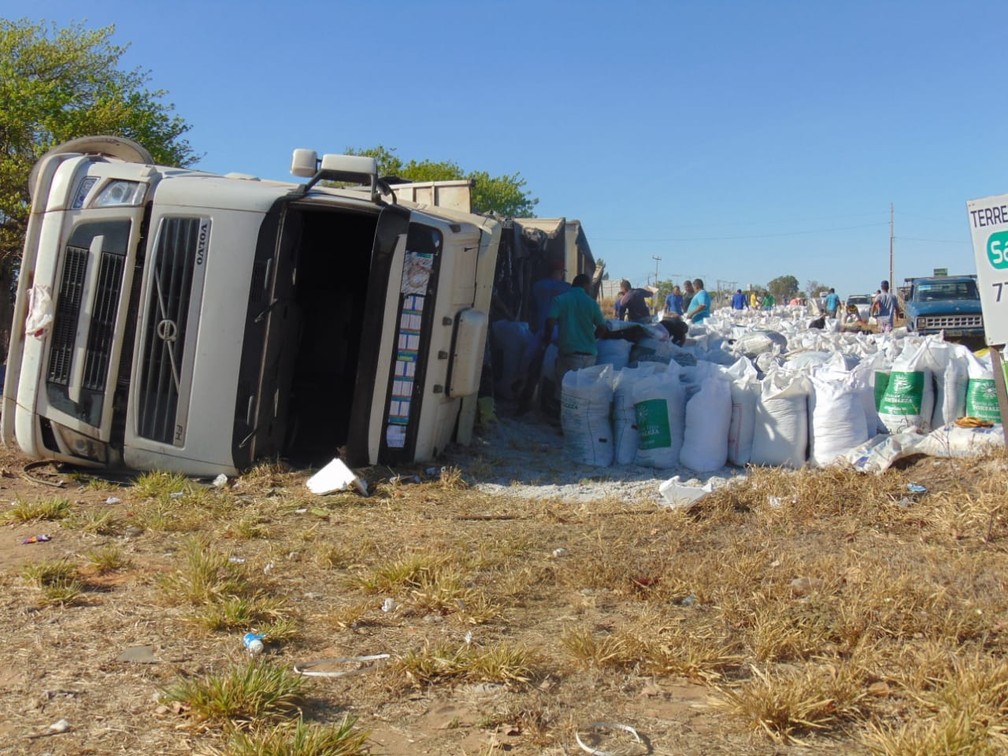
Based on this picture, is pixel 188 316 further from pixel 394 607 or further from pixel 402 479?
pixel 394 607

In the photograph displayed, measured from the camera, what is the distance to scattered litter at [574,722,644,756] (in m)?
2.90

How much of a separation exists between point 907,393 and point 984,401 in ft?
1.81

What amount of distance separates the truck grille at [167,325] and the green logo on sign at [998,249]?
15.6ft

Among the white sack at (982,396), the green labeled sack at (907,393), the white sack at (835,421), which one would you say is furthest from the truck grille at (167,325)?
the white sack at (982,396)

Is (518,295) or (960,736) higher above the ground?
(518,295)

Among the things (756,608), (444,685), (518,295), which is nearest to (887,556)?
(756,608)

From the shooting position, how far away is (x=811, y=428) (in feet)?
23.8

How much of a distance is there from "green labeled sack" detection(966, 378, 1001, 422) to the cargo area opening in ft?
16.0

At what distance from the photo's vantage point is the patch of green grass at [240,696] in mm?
2992

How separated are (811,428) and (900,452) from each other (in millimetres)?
837

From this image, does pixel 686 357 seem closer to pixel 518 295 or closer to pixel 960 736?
pixel 518 295

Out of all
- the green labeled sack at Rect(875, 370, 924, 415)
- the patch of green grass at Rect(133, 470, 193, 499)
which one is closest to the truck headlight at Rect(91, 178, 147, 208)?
the patch of green grass at Rect(133, 470, 193, 499)

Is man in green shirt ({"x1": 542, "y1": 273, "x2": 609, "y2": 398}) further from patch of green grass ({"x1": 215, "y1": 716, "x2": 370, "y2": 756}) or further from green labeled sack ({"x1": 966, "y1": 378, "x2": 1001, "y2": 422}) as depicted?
patch of green grass ({"x1": 215, "y1": 716, "x2": 370, "y2": 756})

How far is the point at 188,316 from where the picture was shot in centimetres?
635
